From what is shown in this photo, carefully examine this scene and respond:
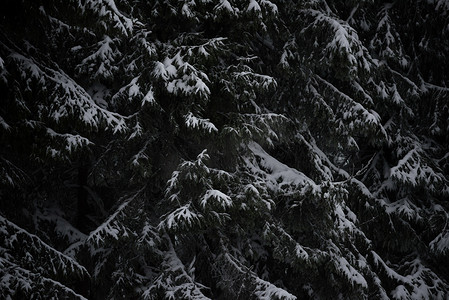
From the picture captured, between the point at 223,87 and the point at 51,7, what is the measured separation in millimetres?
2572

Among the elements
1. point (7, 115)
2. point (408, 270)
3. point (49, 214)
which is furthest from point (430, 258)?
point (7, 115)

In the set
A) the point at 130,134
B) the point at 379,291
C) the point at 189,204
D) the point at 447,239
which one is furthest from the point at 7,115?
the point at 447,239

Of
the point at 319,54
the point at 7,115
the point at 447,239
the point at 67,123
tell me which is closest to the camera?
the point at 7,115

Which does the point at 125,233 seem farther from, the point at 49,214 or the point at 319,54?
the point at 319,54

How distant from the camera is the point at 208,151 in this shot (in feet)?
23.1

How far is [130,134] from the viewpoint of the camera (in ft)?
21.9

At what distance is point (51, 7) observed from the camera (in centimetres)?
496

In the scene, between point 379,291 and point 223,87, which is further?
point 379,291

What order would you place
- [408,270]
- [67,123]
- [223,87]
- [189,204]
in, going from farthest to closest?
[408,270] → [223,87] → [189,204] → [67,123]

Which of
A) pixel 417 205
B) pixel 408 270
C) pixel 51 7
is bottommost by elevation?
pixel 408 270

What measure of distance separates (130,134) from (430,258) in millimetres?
7140

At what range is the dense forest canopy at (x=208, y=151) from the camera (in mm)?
5102

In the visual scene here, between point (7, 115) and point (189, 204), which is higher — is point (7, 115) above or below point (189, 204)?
above

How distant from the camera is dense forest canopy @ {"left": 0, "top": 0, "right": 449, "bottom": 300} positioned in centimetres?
510
